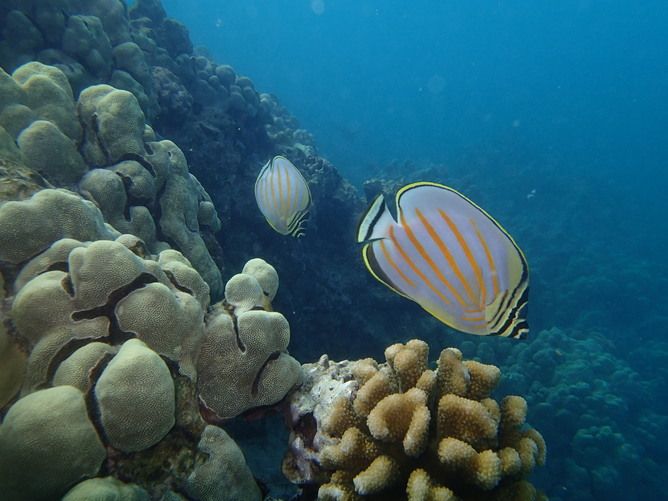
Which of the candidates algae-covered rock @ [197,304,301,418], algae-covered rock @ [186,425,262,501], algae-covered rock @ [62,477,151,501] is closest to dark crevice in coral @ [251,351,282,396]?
algae-covered rock @ [197,304,301,418]

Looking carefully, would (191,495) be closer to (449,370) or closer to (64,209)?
(449,370)

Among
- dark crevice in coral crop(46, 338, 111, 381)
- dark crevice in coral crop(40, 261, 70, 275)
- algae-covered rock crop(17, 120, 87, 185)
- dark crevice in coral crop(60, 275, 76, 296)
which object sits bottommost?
dark crevice in coral crop(46, 338, 111, 381)

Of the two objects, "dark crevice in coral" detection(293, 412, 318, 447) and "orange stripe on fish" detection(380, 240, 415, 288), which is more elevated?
"orange stripe on fish" detection(380, 240, 415, 288)

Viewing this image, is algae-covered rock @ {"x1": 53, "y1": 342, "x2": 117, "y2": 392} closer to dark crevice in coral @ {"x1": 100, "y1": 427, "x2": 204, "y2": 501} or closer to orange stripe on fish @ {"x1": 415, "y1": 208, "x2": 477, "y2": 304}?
dark crevice in coral @ {"x1": 100, "y1": 427, "x2": 204, "y2": 501}

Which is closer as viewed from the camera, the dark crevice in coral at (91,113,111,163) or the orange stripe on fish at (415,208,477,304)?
the orange stripe on fish at (415,208,477,304)

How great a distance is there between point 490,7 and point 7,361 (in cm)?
14957

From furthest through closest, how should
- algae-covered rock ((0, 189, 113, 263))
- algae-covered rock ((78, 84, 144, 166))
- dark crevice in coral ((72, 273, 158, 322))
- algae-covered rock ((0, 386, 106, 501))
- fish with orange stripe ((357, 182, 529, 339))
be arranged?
algae-covered rock ((78, 84, 144, 166)), algae-covered rock ((0, 189, 113, 263)), dark crevice in coral ((72, 273, 158, 322)), algae-covered rock ((0, 386, 106, 501)), fish with orange stripe ((357, 182, 529, 339))

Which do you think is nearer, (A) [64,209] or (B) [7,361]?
(B) [7,361]

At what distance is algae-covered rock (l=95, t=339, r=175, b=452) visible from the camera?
68.5 inches

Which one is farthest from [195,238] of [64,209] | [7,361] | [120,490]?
[120,490]

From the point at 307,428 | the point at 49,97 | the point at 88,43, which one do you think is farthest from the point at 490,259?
the point at 88,43

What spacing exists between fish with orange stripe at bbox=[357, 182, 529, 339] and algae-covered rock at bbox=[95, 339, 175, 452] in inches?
45.1

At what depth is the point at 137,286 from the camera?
2162mm

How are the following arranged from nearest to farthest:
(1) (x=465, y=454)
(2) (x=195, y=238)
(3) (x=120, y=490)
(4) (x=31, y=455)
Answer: (4) (x=31, y=455) < (3) (x=120, y=490) < (1) (x=465, y=454) < (2) (x=195, y=238)
